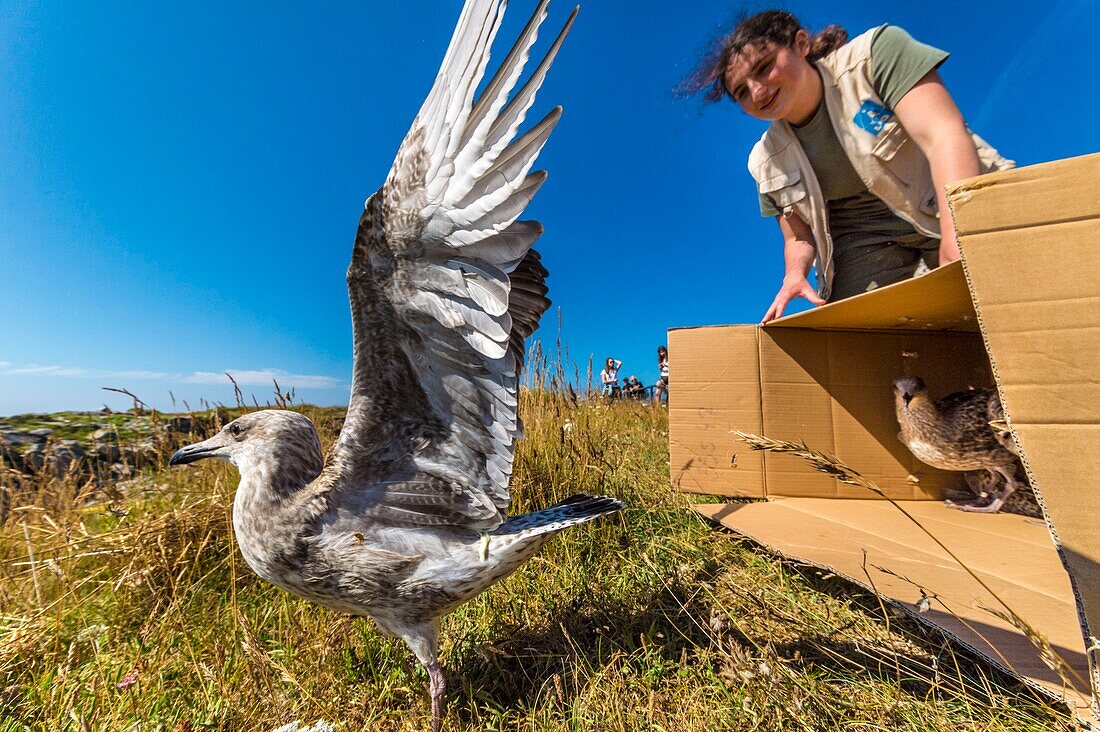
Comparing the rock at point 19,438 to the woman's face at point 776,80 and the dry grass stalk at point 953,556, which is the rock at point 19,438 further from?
the woman's face at point 776,80

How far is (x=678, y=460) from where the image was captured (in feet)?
9.96

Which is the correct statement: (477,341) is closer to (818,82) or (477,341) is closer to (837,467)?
(837,467)

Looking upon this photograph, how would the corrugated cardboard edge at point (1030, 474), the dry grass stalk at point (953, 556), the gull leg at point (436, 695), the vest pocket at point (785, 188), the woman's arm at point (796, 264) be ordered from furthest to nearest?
the woman's arm at point (796, 264) → the vest pocket at point (785, 188) → the gull leg at point (436, 695) → the corrugated cardboard edge at point (1030, 474) → the dry grass stalk at point (953, 556)

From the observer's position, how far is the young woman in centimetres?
198

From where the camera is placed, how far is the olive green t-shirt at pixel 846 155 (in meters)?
2.03

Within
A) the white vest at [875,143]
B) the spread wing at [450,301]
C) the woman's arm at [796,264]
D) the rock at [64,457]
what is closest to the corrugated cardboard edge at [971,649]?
the spread wing at [450,301]

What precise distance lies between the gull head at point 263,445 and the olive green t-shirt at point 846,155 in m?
2.97

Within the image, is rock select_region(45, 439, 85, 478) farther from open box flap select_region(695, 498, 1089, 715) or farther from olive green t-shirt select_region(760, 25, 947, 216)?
olive green t-shirt select_region(760, 25, 947, 216)

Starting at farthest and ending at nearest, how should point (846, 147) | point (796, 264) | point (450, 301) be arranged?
point (796, 264), point (846, 147), point (450, 301)

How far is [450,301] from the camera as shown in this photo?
1377 mm

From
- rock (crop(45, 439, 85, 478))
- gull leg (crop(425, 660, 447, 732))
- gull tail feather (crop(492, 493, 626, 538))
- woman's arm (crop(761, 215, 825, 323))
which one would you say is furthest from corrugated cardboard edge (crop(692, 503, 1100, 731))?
rock (crop(45, 439, 85, 478))

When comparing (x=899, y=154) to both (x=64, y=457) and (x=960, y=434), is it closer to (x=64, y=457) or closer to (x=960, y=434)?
(x=960, y=434)

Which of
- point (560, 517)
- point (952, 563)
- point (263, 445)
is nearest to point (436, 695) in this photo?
point (560, 517)

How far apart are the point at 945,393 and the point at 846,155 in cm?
198
